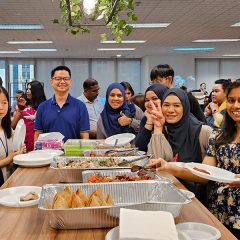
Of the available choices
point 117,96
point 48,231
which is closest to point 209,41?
point 117,96

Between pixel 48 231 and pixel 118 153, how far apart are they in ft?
3.54

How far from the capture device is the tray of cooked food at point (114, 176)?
1610 millimetres

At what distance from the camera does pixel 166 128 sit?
2520 mm

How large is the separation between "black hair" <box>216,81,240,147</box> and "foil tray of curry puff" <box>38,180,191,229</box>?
2.22ft

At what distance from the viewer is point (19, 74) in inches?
575

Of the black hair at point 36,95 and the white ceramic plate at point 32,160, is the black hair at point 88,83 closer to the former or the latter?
the black hair at point 36,95

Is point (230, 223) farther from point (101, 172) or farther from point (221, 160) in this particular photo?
point (101, 172)

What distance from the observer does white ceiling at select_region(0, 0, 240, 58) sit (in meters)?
6.07

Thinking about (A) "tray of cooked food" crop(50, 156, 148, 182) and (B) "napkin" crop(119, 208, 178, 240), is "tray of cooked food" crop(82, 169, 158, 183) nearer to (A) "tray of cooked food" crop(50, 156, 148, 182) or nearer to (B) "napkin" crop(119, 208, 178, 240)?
(A) "tray of cooked food" crop(50, 156, 148, 182)

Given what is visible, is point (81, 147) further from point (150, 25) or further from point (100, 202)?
point (150, 25)

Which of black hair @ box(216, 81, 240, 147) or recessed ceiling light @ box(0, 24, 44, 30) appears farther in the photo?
recessed ceiling light @ box(0, 24, 44, 30)

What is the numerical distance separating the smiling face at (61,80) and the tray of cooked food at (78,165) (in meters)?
1.26

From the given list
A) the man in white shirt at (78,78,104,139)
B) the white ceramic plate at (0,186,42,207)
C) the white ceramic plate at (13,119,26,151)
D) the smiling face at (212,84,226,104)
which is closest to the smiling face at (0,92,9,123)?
the white ceramic plate at (13,119,26,151)

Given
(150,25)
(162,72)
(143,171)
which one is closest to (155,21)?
(150,25)
